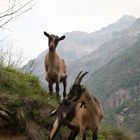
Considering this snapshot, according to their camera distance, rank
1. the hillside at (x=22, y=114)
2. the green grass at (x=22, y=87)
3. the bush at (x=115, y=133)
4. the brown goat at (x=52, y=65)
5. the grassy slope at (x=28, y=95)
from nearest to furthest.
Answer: the hillside at (x=22, y=114)
the grassy slope at (x=28, y=95)
the green grass at (x=22, y=87)
the brown goat at (x=52, y=65)
the bush at (x=115, y=133)

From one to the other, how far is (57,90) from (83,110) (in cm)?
403

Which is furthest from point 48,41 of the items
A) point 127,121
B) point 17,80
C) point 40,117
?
point 127,121

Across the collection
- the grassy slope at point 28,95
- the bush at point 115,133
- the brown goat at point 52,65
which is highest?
the brown goat at point 52,65

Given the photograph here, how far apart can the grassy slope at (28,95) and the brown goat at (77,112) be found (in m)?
1.41

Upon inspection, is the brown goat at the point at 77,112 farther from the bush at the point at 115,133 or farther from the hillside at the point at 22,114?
the bush at the point at 115,133

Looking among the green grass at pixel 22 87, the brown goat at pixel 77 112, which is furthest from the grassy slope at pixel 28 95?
the brown goat at pixel 77 112

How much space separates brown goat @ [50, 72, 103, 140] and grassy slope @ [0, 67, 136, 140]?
4.61 feet

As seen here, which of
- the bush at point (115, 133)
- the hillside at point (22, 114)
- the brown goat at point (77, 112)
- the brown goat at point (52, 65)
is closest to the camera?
the brown goat at point (77, 112)

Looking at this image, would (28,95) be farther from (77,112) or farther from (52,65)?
(77,112)

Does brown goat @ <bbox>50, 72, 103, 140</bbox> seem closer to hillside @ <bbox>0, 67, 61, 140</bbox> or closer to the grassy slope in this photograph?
hillside @ <bbox>0, 67, 61, 140</bbox>

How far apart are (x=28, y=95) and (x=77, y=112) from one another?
274cm

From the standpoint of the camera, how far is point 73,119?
32.9 feet

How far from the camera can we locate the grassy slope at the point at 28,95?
11555 mm

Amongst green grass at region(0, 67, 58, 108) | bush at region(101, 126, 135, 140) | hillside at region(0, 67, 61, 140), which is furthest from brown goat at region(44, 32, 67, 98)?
bush at region(101, 126, 135, 140)
